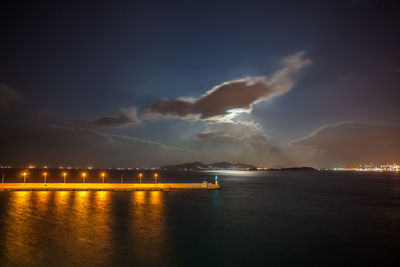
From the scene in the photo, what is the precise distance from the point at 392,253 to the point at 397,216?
72.2ft

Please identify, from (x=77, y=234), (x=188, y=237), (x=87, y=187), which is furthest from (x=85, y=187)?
(x=188, y=237)

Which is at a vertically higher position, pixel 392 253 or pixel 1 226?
pixel 1 226

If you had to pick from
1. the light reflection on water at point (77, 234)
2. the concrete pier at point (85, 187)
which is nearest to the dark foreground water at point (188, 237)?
the light reflection on water at point (77, 234)

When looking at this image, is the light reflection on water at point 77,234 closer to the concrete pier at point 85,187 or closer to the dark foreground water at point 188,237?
the dark foreground water at point 188,237

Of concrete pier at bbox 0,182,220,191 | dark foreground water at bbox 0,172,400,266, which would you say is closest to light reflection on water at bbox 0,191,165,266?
dark foreground water at bbox 0,172,400,266

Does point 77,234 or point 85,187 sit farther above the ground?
point 85,187

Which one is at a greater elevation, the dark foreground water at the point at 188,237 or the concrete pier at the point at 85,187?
the concrete pier at the point at 85,187

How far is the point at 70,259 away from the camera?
1839cm

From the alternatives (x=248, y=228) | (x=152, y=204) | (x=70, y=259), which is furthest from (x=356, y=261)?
(x=152, y=204)

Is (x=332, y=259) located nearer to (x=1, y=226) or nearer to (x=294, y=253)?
(x=294, y=253)

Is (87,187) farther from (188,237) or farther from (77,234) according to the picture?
(188,237)

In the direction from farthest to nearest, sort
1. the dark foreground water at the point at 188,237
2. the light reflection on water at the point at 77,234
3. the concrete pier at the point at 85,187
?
the concrete pier at the point at 85,187 < the dark foreground water at the point at 188,237 < the light reflection on water at the point at 77,234

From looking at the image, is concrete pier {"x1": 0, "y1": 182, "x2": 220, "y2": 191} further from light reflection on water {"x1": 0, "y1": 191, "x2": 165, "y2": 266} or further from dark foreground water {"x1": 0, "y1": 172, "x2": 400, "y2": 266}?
light reflection on water {"x1": 0, "y1": 191, "x2": 165, "y2": 266}

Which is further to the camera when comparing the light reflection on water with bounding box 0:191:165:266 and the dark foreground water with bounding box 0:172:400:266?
the dark foreground water with bounding box 0:172:400:266
